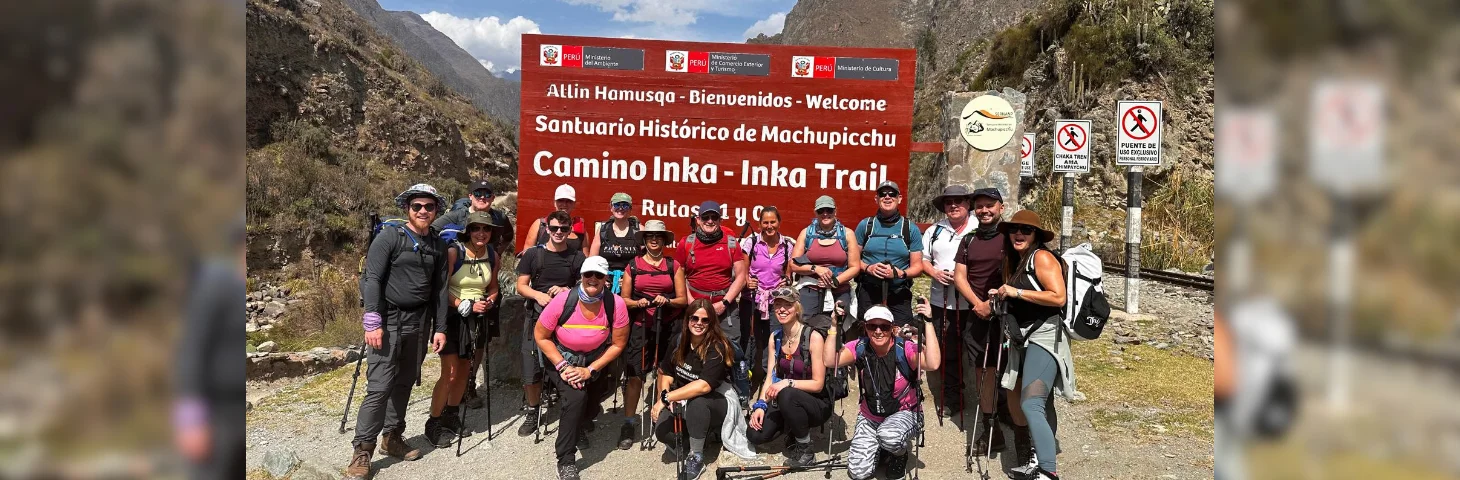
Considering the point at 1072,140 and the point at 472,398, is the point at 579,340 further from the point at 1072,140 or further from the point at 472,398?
the point at 1072,140

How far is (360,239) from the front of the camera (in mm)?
23125

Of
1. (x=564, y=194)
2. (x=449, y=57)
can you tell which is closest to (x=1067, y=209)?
(x=564, y=194)

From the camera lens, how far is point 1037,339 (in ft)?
14.0

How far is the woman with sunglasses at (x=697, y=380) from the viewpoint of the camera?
4.91 metres

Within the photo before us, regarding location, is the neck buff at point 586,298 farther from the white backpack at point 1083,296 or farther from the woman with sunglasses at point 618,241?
the white backpack at point 1083,296

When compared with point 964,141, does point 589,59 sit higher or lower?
higher

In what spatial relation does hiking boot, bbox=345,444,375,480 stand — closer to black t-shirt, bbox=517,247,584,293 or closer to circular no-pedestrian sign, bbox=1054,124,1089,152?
black t-shirt, bbox=517,247,584,293

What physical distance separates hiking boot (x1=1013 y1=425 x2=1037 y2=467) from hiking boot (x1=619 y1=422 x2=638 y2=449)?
285cm
